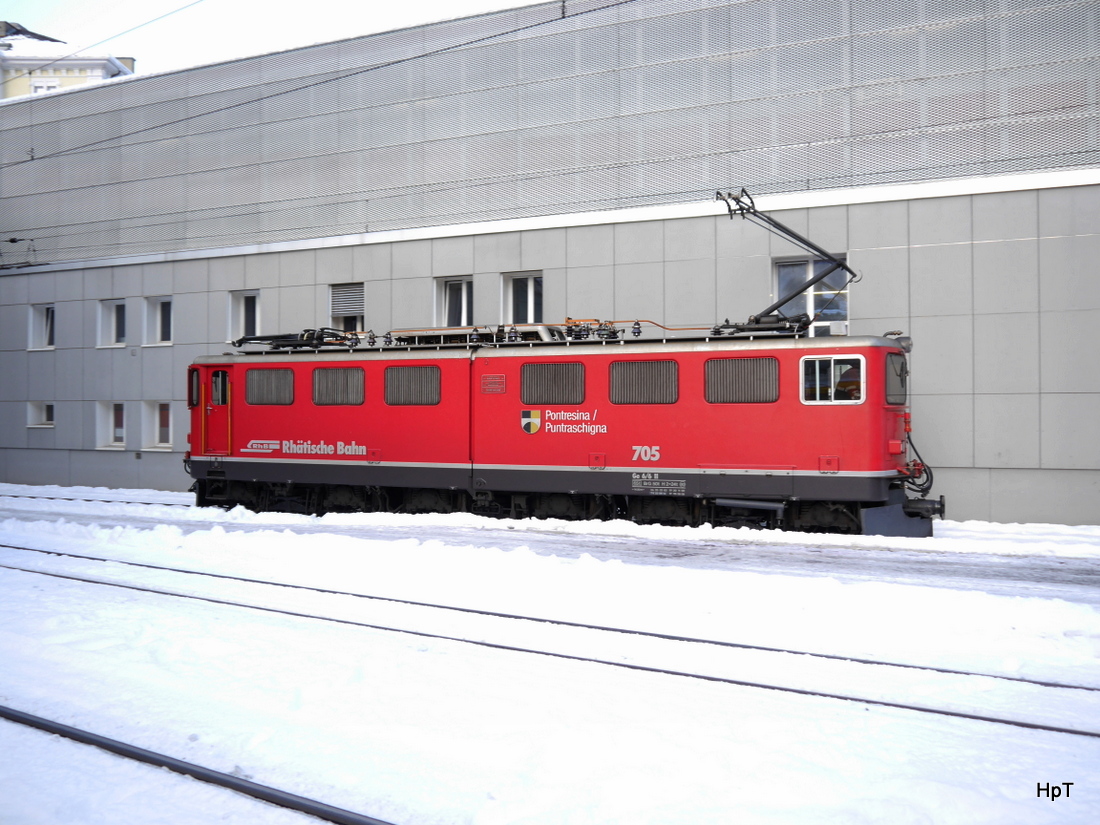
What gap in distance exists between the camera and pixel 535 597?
30.4 feet

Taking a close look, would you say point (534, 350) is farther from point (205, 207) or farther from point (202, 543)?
point (205, 207)

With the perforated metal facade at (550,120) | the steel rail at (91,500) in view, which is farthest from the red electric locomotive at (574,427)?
the perforated metal facade at (550,120)

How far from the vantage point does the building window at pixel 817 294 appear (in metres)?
17.8

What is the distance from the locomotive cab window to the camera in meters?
13.1

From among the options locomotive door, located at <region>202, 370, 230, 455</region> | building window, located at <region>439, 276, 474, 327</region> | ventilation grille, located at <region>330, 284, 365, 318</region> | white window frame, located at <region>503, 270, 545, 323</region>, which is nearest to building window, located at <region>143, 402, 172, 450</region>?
ventilation grille, located at <region>330, 284, 365, 318</region>

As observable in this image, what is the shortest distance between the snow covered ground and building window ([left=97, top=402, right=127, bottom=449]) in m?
15.6

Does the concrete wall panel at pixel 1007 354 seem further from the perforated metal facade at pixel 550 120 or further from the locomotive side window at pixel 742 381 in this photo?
the locomotive side window at pixel 742 381

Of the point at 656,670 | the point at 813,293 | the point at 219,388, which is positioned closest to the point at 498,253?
the point at 219,388

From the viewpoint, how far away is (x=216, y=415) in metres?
18.0

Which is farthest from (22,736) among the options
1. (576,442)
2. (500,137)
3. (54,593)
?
(500,137)

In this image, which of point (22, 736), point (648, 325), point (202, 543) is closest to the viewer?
point (22, 736)

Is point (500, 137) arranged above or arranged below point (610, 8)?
below

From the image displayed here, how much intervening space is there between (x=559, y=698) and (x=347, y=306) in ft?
59.2

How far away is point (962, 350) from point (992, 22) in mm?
6236
